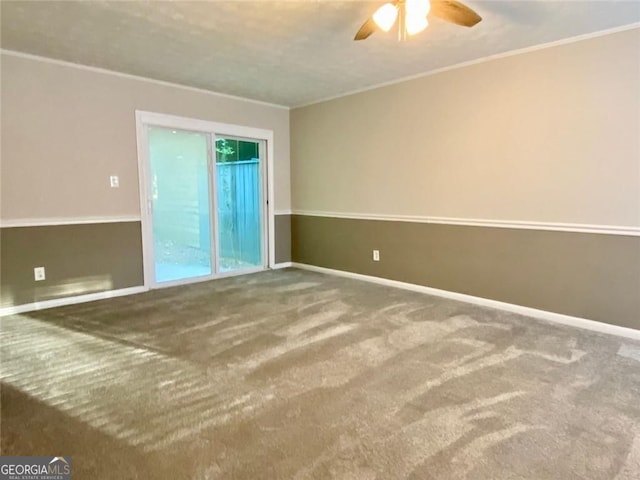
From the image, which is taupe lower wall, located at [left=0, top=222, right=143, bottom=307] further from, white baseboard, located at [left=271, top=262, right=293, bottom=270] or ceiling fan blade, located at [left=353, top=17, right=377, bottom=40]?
ceiling fan blade, located at [left=353, top=17, right=377, bottom=40]

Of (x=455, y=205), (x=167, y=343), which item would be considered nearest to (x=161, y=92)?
(x=167, y=343)

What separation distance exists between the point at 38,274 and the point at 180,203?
5.25 feet

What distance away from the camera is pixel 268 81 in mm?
4266

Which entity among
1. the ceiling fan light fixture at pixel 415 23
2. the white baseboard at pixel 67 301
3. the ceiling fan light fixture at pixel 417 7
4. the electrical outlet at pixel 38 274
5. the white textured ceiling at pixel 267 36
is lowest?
the white baseboard at pixel 67 301

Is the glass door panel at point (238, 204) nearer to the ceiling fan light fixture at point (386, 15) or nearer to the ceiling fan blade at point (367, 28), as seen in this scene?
the ceiling fan blade at point (367, 28)

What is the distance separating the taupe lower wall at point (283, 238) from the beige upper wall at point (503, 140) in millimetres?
898

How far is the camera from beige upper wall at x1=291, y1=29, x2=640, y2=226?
302 cm

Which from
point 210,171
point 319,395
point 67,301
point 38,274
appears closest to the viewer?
point 319,395

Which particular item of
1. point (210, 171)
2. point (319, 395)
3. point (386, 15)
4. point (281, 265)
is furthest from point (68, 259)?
point (386, 15)

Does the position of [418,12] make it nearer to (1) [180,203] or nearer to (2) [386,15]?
(2) [386,15]

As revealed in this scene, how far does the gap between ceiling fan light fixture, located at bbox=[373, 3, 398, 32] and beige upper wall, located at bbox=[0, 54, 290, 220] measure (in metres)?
2.92

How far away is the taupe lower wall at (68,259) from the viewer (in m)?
3.59

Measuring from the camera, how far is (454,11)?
2.31m

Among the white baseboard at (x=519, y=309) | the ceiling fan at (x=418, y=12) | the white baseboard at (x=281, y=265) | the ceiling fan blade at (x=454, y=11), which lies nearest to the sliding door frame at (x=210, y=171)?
the white baseboard at (x=281, y=265)
